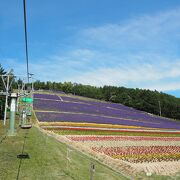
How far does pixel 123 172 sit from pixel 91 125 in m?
28.9

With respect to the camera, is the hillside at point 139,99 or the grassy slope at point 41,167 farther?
the hillside at point 139,99

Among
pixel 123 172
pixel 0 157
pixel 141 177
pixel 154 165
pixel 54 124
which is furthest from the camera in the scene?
pixel 54 124

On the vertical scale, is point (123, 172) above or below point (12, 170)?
below

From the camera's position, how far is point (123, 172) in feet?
48.9

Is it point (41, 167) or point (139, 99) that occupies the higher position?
point (139, 99)

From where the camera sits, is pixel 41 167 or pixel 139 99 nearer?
pixel 41 167

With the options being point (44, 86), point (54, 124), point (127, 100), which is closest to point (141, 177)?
point (54, 124)

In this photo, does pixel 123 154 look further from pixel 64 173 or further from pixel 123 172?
pixel 64 173

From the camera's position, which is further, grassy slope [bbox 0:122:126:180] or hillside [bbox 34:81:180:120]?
hillside [bbox 34:81:180:120]

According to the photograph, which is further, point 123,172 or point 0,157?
point 123,172

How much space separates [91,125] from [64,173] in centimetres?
3222

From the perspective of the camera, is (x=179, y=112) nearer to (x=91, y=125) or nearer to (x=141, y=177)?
(x=91, y=125)

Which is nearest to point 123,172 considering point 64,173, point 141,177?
point 141,177

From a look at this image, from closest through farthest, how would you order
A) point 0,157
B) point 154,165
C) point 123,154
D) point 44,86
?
point 0,157, point 154,165, point 123,154, point 44,86
